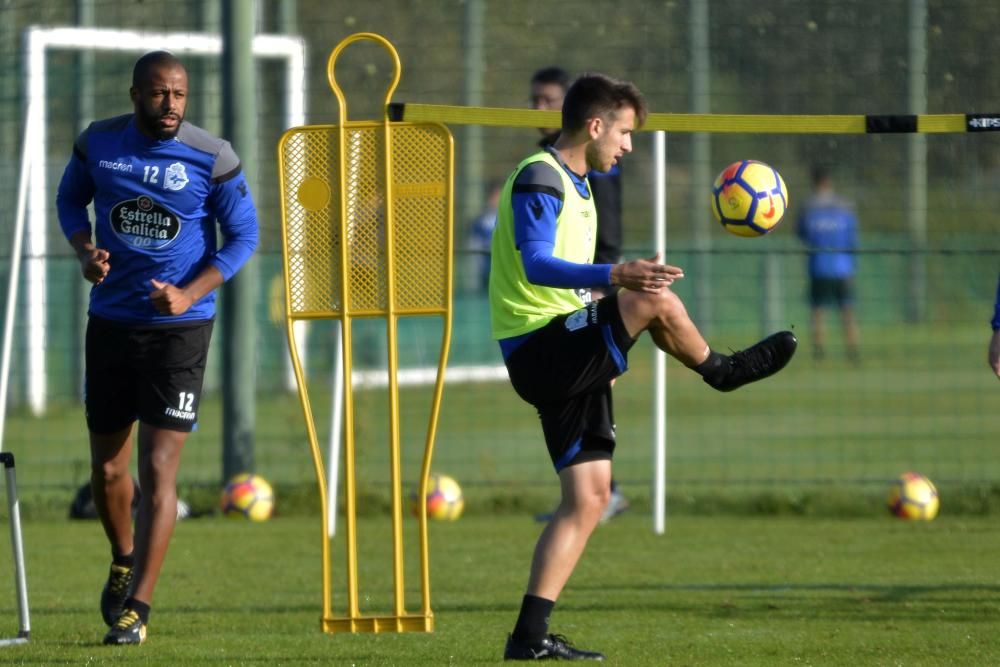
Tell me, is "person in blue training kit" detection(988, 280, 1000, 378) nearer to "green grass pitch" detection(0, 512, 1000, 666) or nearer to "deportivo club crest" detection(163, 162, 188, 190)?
"green grass pitch" detection(0, 512, 1000, 666)

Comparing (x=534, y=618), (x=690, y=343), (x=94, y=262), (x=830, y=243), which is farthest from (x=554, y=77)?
(x=830, y=243)

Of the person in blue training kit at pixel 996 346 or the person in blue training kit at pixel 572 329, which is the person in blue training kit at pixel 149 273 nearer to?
the person in blue training kit at pixel 572 329

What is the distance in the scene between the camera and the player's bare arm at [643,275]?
565cm

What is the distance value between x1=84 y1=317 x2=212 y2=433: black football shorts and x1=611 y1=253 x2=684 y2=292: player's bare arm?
2.01m

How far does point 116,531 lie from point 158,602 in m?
→ 0.93

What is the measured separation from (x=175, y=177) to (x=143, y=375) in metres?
0.80

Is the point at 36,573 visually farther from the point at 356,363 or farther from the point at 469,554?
the point at 356,363

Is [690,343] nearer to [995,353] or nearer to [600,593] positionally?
[995,353]

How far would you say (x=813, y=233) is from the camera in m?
21.8

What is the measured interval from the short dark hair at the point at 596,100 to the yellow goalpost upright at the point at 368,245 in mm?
623

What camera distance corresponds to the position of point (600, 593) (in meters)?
7.97

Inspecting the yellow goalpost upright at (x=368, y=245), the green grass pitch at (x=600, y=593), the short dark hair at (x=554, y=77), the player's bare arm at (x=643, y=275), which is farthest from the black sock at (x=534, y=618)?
the short dark hair at (x=554, y=77)

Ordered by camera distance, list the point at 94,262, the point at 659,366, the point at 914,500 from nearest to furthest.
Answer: the point at 94,262 < the point at 659,366 < the point at 914,500

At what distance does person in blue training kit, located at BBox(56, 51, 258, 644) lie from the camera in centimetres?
666
